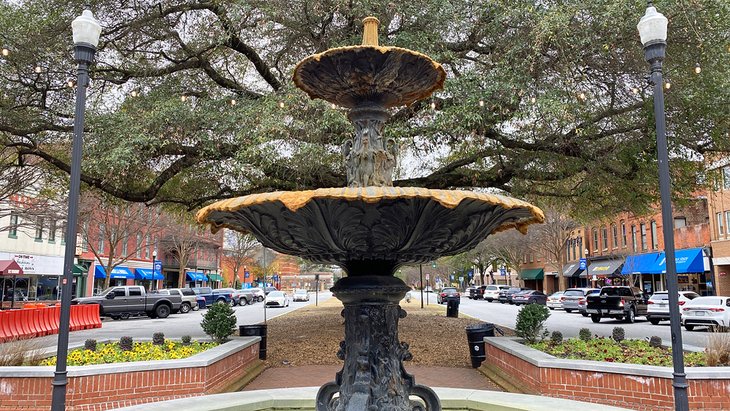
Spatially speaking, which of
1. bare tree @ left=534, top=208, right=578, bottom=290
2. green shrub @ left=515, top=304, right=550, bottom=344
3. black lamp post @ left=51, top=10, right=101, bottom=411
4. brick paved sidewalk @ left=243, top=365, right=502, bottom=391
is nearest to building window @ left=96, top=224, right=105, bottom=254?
brick paved sidewalk @ left=243, top=365, right=502, bottom=391

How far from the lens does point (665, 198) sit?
5848mm

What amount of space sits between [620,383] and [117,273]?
148 ft

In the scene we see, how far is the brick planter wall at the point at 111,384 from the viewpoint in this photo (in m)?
7.35

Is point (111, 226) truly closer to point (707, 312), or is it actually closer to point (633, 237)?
point (707, 312)

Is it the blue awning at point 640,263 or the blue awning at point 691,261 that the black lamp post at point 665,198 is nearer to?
the blue awning at point 691,261

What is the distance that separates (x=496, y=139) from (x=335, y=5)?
5.01 meters

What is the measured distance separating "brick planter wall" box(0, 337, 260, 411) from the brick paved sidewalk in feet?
6.17

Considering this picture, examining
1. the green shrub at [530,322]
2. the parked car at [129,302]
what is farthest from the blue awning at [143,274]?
the green shrub at [530,322]

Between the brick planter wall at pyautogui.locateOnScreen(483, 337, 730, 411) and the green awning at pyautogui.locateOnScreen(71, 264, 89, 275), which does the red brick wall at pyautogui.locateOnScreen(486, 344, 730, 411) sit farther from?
the green awning at pyautogui.locateOnScreen(71, 264, 89, 275)

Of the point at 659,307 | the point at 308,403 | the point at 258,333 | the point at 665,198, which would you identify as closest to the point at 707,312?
the point at 659,307

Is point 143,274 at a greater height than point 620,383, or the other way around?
point 143,274

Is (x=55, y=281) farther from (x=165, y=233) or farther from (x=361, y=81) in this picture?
(x=361, y=81)

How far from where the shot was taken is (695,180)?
14086mm

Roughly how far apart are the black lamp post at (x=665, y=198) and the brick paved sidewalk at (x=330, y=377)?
4534 millimetres
